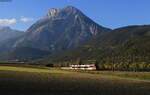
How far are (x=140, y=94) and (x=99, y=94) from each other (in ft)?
27.0

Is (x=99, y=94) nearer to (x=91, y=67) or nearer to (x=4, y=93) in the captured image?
(x=4, y=93)

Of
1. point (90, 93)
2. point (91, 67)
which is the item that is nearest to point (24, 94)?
point (90, 93)

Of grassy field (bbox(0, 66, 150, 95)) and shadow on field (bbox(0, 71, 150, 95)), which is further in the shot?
grassy field (bbox(0, 66, 150, 95))

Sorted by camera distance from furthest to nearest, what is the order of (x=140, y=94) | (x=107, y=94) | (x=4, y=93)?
(x=140, y=94), (x=107, y=94), (x=4, y=93)

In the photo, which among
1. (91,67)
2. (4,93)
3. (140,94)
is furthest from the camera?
(91,67)

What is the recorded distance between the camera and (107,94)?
53531 millimetres

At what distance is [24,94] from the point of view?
47750 millimetres

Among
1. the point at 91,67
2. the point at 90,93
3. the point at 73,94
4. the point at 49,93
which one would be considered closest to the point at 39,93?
the point at 49,93

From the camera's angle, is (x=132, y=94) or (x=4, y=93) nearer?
(x=4, y=93)

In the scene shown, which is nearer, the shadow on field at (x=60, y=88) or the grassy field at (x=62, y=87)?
the shadow on field at (x=60, y=88)

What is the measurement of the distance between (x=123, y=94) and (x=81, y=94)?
7.89 m

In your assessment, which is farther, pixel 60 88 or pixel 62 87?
pixel 62 87

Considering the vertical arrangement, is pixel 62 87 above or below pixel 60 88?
above

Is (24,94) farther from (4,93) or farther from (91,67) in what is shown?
(91,67)
